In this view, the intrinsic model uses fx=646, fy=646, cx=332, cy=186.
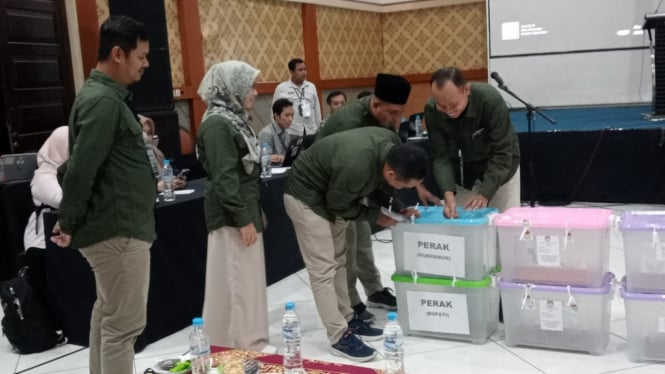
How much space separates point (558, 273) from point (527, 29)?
631cm

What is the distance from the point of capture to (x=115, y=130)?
1932mm

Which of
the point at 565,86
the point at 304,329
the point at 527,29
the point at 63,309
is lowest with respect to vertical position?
the point at 304,329

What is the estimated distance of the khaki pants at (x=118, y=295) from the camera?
2025mm

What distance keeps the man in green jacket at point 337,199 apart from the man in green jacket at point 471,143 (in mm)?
333

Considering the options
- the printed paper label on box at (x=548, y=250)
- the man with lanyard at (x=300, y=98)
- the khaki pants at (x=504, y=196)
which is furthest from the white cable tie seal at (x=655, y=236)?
the man with lanyard at (x=300, y=98)

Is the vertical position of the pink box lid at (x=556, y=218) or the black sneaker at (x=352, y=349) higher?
the pink box lid at (x=556, y=218)

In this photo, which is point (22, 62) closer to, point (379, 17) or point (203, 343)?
point (203, 343)

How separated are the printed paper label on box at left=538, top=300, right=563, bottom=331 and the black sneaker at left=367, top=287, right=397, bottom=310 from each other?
3.04ft

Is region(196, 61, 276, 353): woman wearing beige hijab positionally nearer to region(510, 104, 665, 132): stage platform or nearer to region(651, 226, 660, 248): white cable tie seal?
region(651, 226, 660, 248): white cable tie seal

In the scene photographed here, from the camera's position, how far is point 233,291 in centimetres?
281

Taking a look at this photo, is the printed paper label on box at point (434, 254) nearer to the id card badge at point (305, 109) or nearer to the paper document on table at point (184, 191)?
the paper document on table at point (184, 191)

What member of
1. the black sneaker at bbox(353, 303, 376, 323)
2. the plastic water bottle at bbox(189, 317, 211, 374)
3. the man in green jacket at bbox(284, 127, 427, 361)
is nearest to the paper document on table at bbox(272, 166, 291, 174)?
the black sneaker at bbox(353, 303, 376, 323)

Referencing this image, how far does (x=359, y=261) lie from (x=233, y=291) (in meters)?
0.98

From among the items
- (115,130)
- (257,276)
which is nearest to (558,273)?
(257,276)
